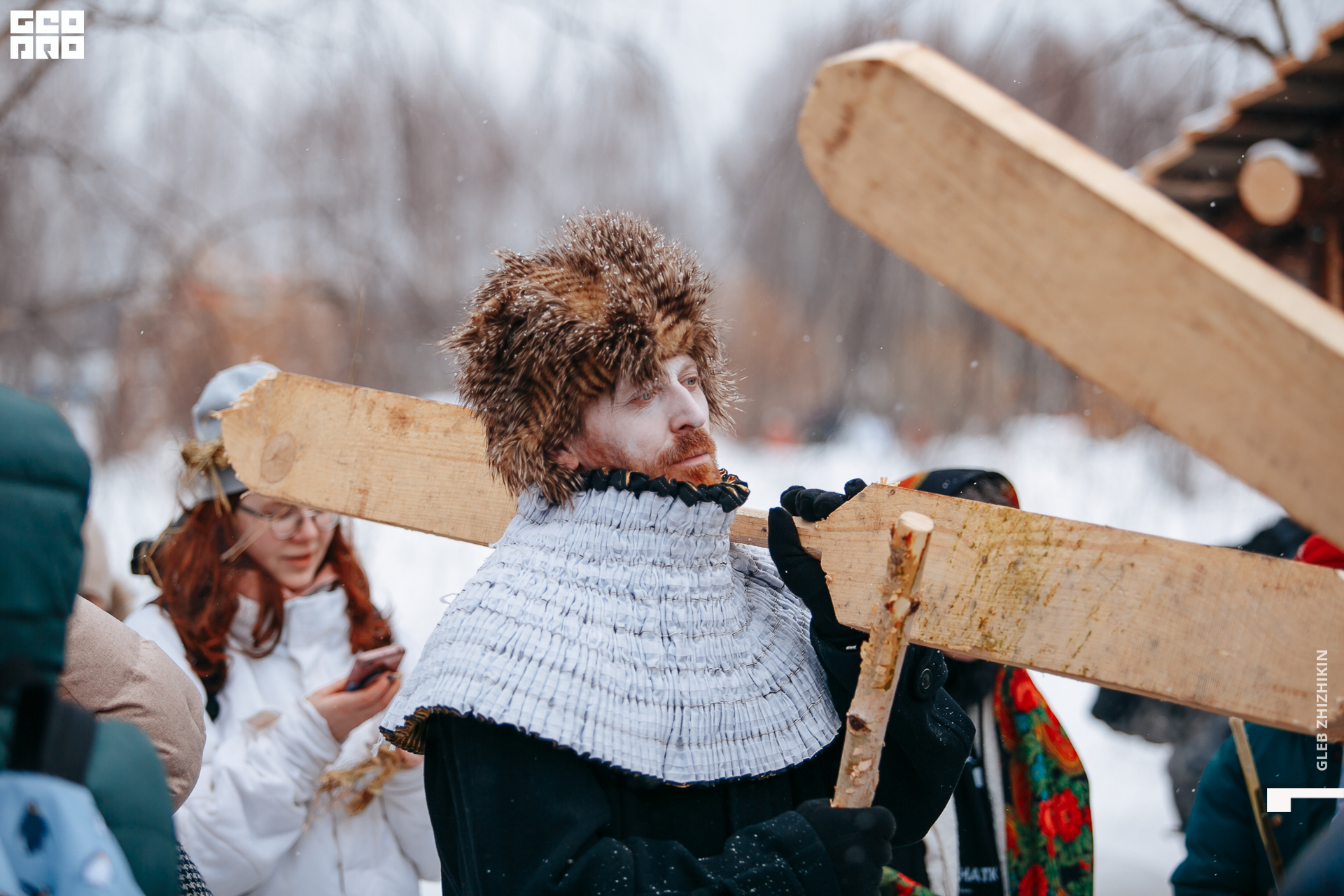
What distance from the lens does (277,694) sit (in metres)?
2.14

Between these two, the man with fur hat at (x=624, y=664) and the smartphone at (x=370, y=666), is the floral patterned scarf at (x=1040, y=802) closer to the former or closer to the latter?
the man with fur hat at (x=624, y=664)

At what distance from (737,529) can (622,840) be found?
0.50 meters

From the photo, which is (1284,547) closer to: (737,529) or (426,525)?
(737,529)

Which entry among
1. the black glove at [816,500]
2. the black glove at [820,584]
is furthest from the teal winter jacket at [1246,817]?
the black glove at [816,500]

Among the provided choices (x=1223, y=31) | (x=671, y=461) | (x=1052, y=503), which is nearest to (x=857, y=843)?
(x=671, y=461)

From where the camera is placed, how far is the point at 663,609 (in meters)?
1.33

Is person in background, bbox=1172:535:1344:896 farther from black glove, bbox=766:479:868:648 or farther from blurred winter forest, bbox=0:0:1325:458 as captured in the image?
blurred winter forest, bbox=0:0:1325:458

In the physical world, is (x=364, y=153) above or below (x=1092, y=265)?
above

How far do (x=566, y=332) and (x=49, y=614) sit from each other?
0.75m

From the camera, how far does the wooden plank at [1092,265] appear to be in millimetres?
675

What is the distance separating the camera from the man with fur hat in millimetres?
1184

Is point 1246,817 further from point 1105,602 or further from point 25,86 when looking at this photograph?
point 25,86

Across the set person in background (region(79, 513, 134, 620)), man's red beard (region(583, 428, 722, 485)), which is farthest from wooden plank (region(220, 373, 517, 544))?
person in background (region(79, 513, 134, 620))

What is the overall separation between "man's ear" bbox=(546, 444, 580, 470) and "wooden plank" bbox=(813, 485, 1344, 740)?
1.44ft
